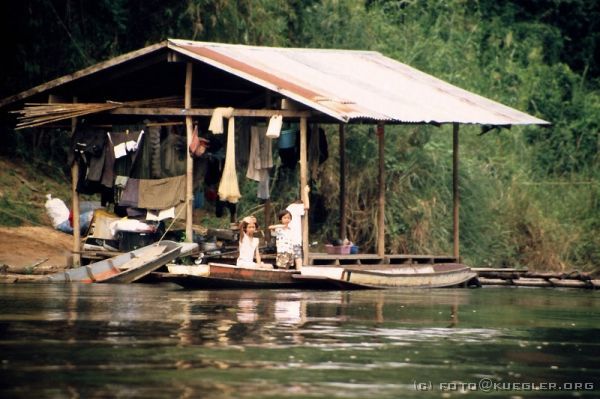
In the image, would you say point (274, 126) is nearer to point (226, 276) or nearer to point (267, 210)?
→ point (226, 276)

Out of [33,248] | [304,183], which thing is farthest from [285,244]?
[33,248]

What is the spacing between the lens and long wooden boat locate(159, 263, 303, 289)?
20.3 metres

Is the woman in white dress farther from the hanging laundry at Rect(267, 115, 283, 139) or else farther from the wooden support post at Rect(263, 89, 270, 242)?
the wooden support post at Rect(263, 89, 270, 242)

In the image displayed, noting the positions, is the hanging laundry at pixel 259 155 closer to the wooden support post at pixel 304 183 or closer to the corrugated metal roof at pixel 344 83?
the corrugated metal roof at pixel 344 83

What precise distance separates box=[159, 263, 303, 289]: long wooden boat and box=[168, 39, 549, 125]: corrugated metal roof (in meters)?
2.39

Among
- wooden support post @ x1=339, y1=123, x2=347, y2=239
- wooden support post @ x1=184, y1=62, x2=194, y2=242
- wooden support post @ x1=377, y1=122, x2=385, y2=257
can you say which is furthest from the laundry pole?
wooden support post @ x1=184, y1=62, x2=194, y2=242

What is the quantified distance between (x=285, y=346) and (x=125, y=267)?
8559 millimetres

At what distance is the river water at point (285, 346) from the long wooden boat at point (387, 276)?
2.89ft

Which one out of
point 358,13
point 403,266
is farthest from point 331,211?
point 358,13

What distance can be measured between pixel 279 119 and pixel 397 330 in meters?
7.13

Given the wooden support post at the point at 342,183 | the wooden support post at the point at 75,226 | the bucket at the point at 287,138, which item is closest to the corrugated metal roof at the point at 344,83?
the bucket at the point at 287,138

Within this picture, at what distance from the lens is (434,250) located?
85.7 ft

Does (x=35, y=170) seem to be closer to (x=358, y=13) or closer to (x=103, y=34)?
(x=103, y=34)

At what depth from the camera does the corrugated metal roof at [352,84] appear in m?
21.2
